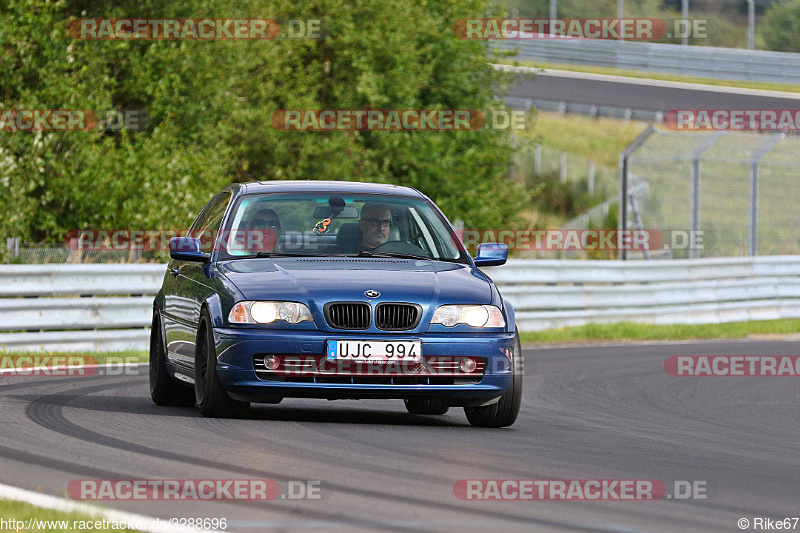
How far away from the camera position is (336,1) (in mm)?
30859

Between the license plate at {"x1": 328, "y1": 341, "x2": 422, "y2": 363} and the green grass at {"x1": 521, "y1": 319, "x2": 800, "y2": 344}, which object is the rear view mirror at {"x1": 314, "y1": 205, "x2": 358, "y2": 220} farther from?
the green grass at {"x1": 521, "y1": 319, "x2": 800, "y2": 344}

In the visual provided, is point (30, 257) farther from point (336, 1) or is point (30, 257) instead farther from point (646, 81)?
point (646, 81)

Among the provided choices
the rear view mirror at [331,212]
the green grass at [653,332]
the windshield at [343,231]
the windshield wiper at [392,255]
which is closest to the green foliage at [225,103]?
the green grass at [653,332]

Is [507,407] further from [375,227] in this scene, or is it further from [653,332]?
[653,332]

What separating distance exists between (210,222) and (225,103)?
15470 millimetres

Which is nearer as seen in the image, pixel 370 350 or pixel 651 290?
pixel 370 350

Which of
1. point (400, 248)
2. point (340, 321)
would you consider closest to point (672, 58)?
point (400, 248)

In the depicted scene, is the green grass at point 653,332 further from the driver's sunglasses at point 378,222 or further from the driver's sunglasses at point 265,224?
the driver's sunglasses at point 265,224

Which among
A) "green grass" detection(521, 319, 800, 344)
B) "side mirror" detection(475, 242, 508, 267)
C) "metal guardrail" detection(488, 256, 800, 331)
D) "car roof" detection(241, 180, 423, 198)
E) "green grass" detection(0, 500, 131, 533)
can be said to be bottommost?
"green grass" detection(521, 319, 800, 344)

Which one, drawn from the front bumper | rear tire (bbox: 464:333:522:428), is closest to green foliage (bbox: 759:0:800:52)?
rear tire (bbox: 464:333:522:428)

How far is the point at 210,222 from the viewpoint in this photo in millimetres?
11008

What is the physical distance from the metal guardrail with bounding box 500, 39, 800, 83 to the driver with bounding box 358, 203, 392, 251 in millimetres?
35344

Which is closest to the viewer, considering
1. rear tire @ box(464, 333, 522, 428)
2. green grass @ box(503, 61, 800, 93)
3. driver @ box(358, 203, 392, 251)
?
rear tire @ box(464, 333, 522, 428)

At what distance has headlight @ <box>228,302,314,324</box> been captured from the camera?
29.8ft
